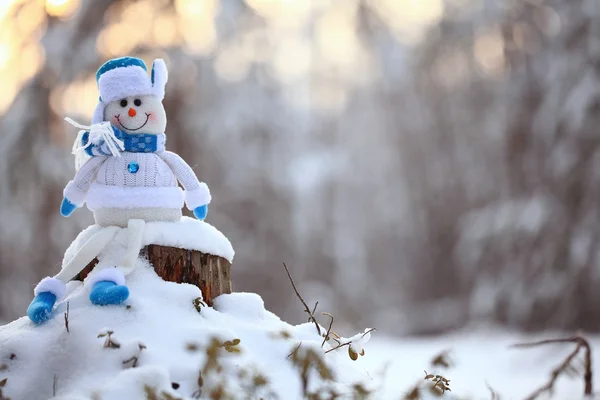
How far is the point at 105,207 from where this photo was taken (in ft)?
8.35

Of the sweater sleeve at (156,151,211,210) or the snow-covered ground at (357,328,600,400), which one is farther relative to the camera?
the snow-covered ground at (357,328,600,400)

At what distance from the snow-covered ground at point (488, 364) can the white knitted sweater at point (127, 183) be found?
9.82 ft

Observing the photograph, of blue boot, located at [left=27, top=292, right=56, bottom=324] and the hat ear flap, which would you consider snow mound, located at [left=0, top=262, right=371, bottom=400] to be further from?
the hat ear flap

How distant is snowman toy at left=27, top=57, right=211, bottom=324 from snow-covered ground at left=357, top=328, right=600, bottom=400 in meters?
2.98

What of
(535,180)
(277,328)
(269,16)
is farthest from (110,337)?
(535,180)

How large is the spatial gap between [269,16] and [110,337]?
900cm

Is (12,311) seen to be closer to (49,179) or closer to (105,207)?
(49,179)

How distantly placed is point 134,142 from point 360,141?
15.9 m

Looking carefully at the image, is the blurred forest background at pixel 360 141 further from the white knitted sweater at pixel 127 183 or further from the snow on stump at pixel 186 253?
the snow on stump at pixel 186 253

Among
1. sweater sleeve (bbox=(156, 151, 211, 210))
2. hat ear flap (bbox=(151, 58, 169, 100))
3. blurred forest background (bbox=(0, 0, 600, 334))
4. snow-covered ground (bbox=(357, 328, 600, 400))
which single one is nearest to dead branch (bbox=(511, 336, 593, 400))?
sweater sleeve (bbox=(156, 151, 211, 210))

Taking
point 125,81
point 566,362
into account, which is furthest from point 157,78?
point 566,362

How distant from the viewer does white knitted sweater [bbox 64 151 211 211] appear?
8.27ft

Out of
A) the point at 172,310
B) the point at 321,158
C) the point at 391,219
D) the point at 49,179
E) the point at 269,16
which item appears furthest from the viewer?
the point at 391,219

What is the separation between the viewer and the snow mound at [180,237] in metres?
2.47
